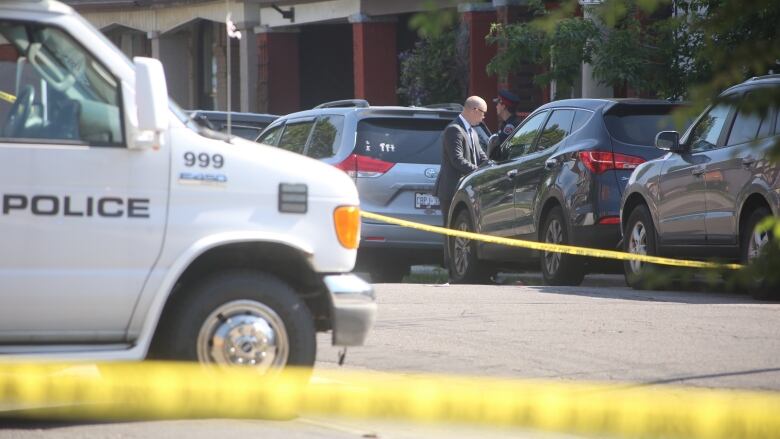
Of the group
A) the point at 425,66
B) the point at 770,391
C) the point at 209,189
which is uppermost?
the point at 425,66

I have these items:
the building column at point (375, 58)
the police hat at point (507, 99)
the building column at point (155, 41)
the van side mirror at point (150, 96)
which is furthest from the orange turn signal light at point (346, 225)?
the building column at point (155, 41)

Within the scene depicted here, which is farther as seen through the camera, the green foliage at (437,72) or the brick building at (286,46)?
the green foliage at (437,72)

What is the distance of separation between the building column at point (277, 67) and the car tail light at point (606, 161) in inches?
874

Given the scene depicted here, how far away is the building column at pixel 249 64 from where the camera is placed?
35438mm

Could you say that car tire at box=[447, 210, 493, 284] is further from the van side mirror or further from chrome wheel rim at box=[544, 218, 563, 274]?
the van side mirror

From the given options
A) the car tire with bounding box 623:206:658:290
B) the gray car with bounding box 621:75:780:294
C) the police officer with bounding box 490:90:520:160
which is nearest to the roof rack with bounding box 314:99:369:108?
the police officer with bounding box 490:90:520:160

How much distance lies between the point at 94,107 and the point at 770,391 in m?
3.60

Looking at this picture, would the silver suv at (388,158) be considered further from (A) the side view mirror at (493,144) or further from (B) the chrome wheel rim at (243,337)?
(B) the chrome wheel rim at (243,337)

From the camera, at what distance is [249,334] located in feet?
20.4

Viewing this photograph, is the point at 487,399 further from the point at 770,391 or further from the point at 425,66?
the point at 425,66

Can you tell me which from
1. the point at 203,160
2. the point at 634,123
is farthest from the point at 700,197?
the point at 203,160

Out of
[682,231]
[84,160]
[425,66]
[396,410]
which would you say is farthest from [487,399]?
[425,66]

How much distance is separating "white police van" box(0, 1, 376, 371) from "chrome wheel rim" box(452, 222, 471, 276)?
9014 millimetres

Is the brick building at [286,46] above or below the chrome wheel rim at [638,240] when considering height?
above
